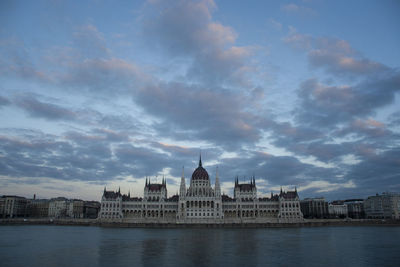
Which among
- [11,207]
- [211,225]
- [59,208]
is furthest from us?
[59,208]

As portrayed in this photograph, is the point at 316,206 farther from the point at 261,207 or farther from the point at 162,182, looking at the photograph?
the point at 162,182

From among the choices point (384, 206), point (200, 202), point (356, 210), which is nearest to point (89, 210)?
point (200, 202)

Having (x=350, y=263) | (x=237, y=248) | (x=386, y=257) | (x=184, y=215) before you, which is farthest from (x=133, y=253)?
(x=184, y=215)

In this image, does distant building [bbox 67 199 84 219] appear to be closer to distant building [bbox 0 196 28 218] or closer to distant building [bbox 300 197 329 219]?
distant building [bbox 0 196 28 218]

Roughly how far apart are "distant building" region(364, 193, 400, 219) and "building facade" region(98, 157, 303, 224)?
45989 millimetres

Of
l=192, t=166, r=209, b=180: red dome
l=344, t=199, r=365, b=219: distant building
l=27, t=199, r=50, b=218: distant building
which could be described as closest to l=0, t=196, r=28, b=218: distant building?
l=27, t=199, r=50, b=218: distant building

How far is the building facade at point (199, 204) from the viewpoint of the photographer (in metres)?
133

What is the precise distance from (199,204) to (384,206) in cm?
8912

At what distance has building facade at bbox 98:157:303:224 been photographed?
133 meters

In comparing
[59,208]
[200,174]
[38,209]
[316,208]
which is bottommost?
[316,208]

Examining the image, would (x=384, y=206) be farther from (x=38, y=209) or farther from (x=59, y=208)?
(x=38, y=209)

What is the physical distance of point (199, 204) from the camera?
133375mm

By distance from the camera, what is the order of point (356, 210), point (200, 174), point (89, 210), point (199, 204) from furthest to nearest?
1. point (356, 210)
2. point (89, 210)
3. point (200, 174)
4. point (199, 204)

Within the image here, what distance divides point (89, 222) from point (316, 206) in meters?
113
